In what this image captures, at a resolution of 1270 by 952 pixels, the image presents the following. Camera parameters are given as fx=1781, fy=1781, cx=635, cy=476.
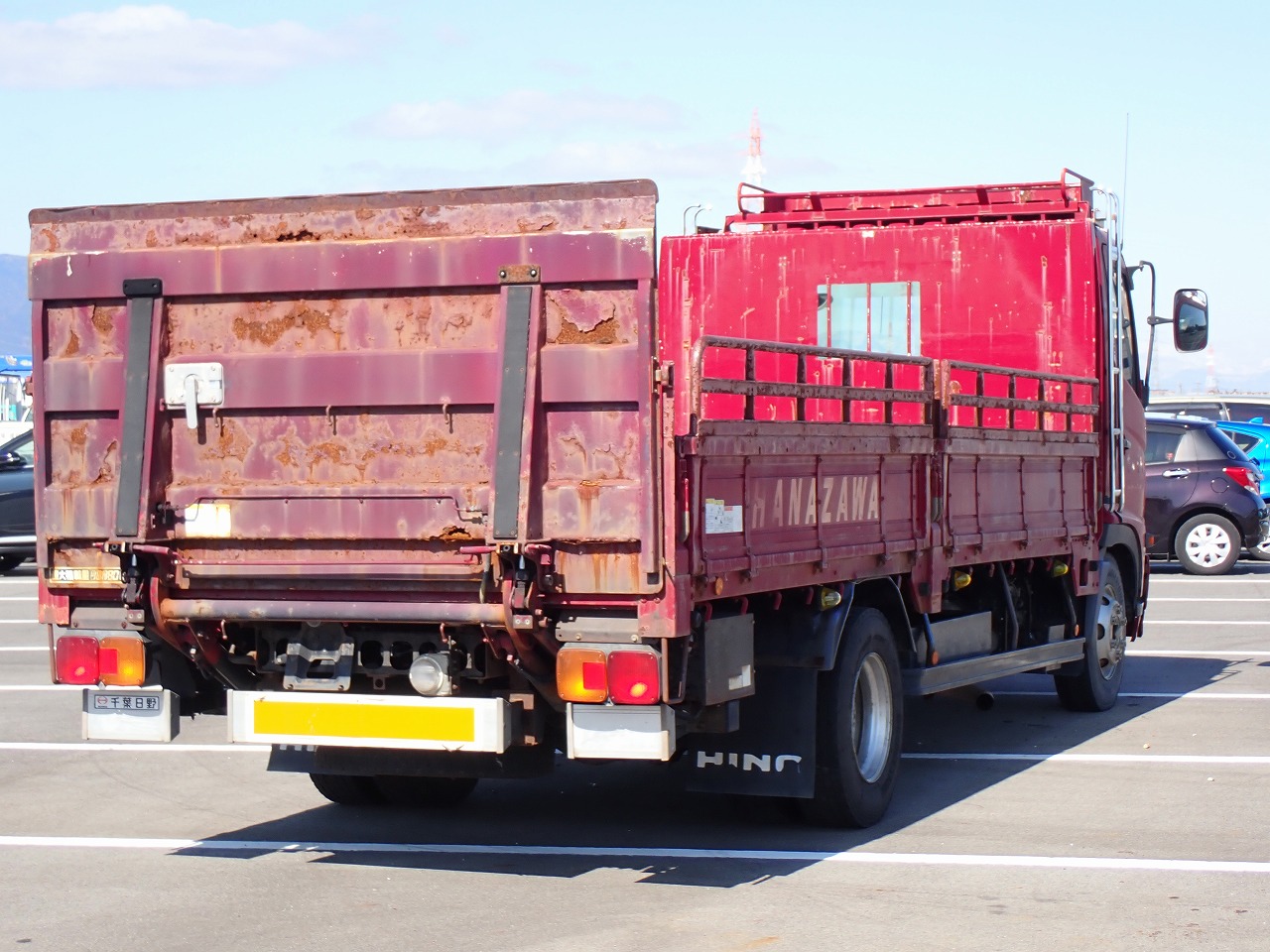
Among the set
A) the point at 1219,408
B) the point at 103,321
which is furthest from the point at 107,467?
the point at 1219,408

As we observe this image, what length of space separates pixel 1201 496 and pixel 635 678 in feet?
52.9

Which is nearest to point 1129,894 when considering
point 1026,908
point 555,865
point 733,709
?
point 1026,908

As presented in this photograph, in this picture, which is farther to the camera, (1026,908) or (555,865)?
(555,865)

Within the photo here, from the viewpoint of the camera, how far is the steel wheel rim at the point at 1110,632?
11266mm

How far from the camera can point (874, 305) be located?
11.1 metres

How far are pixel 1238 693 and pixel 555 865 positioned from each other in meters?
6.39

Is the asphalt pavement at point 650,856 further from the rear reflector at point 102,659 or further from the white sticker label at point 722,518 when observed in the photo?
the white sticker label at point 722,518

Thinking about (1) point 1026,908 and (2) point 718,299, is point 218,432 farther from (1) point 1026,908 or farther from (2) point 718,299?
(2) point 718,299

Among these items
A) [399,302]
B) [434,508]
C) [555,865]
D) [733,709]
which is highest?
[399,302]

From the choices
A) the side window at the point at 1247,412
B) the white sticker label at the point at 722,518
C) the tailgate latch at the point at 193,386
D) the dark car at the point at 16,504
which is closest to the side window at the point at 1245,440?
the side window at the point at 1247,412

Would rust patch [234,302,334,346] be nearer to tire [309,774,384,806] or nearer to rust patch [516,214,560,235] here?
rust patch [516,214,560,235]

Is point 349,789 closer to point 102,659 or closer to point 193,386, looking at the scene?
point 102,659

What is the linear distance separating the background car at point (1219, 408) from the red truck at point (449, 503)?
62.9 ft

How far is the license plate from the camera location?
693cm
